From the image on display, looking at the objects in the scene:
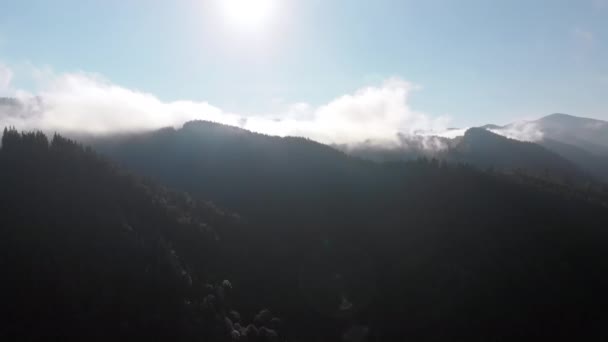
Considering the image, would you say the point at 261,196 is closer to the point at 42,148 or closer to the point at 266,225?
the point at 266,225

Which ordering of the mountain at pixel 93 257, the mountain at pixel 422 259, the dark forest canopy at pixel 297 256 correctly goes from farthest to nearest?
the mountain at pixel 422 259
the dark forest canopy at pixel 297 256
the mountain at pixel 93 257

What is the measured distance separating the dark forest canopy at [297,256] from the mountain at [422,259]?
475 millimetres

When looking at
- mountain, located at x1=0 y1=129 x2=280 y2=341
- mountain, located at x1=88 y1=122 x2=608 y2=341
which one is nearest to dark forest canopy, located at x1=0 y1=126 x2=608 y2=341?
mountain, located at x1=0 y1=129 x2=280 y2=341

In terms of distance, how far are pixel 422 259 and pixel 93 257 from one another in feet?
318

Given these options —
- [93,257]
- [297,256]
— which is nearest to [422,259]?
[297,256]

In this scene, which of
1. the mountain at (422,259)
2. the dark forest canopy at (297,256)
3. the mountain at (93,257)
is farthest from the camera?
the mountain at (422,259)

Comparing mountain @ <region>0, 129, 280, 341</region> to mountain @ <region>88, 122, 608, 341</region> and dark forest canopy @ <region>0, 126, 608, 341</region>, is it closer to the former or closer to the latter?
dark forest canopy @ <region>0, 126, 608, 341</region>

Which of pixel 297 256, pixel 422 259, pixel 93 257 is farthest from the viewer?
pixel 422 259

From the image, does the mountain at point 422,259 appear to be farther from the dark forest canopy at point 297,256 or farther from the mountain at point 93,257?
the mountain at point 93,257

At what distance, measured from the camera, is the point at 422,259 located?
493ft

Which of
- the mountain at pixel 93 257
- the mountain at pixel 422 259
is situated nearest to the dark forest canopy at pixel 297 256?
the mountain at pixel 93 257

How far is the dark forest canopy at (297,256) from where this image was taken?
8875 cm

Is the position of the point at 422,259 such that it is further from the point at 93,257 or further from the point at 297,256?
the point at 93,257

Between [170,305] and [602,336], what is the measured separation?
108 meters
